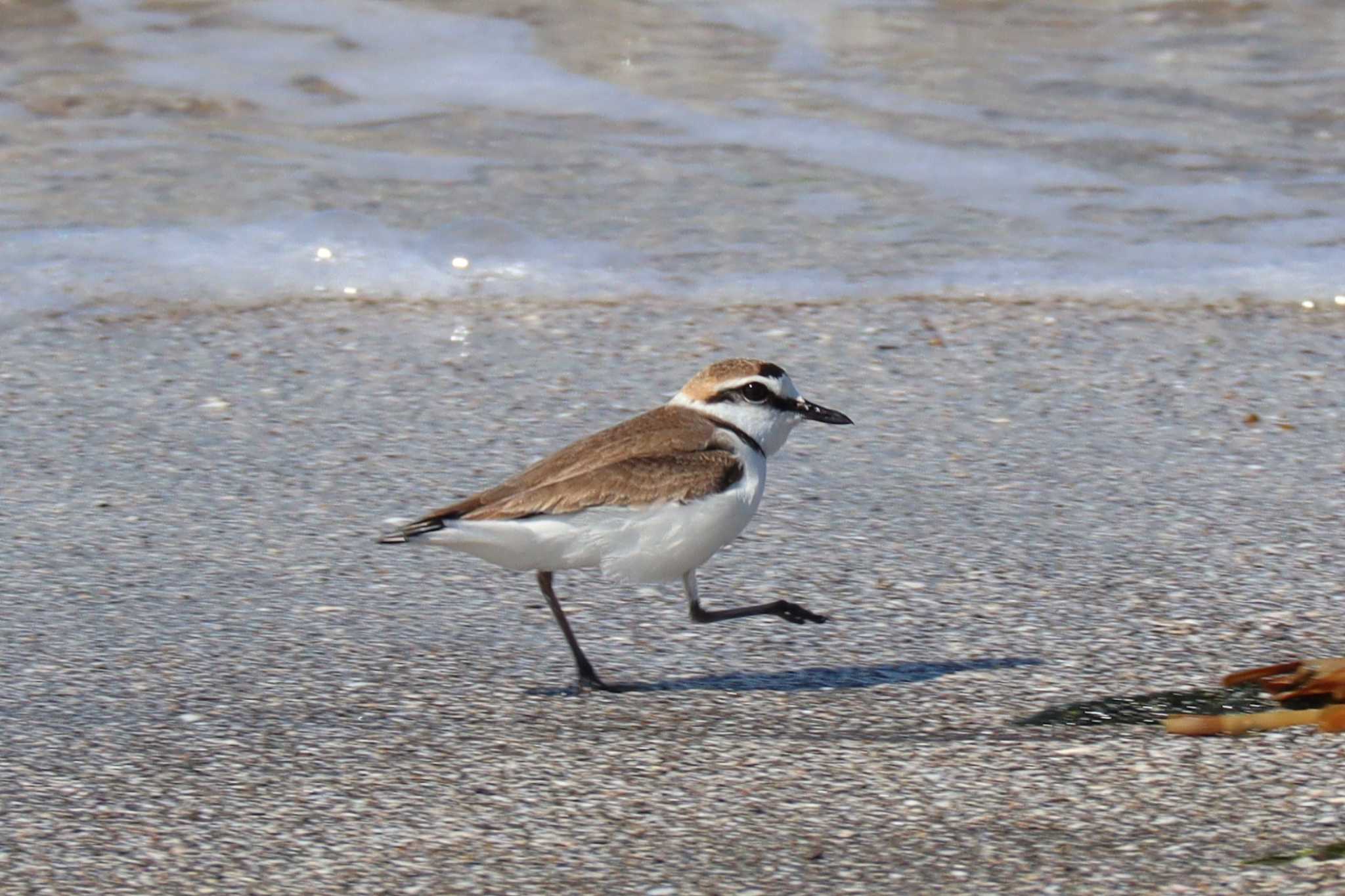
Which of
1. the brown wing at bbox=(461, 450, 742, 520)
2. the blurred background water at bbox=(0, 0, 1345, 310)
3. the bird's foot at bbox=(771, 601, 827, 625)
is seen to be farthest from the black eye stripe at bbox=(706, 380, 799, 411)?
the blurred background water at bbox=(0, 0, 1345, 310)

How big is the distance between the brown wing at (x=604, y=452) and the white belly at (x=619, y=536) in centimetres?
3

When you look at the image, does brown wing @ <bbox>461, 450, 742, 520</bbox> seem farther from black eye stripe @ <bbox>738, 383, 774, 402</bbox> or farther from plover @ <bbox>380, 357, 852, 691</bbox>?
black eye stripe @ <bbox>738, 383, 774, 402</bbox>

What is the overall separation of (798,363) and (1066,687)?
182 centimetres

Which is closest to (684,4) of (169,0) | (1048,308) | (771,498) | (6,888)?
(169,0)

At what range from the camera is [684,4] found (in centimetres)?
927

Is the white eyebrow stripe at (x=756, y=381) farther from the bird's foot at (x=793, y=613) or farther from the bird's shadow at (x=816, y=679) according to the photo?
the bird's shadow at (x=816, y=679)

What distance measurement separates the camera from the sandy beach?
2451 millimetres

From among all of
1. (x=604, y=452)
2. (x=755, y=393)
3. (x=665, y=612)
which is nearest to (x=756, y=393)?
(x=755, y=393)

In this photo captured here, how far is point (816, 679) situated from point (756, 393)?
485 mm

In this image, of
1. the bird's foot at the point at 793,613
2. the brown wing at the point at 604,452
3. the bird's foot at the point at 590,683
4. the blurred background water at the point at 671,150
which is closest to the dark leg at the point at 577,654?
the bird's foot at the point at 590,683

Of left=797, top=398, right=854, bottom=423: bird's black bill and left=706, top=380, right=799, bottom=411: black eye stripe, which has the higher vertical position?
left=706, top=380, right=799, bottom=411: black eye stripe

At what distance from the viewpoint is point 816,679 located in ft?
10.2

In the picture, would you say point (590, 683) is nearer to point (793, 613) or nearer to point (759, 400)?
point (793, 613)

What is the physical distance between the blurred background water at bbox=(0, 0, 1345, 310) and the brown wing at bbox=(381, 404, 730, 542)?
6.86ft
